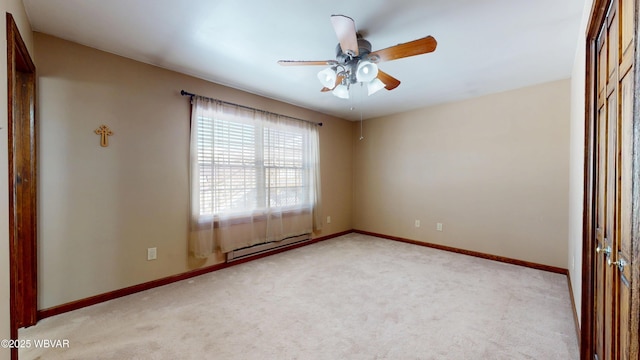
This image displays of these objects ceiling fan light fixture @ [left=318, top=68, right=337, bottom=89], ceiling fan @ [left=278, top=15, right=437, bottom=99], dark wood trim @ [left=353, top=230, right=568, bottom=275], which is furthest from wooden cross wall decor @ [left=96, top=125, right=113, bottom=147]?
dark wood trim @ [left=353, top=230, right=568, bottom=275]

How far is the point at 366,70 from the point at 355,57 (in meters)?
0.16

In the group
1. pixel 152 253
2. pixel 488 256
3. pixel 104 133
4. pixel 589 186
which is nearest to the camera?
pixel 589 186

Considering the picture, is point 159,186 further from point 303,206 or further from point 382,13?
point 382,13

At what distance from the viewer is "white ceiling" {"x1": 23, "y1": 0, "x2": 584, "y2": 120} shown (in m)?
1.81

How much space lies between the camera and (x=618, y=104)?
41.9 inches

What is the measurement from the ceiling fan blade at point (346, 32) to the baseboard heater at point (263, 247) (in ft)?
8.96

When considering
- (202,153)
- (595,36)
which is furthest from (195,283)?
(595,36)

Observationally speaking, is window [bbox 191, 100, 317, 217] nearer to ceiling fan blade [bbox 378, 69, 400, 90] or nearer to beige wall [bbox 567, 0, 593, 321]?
ceiling fan blade [bbox 378, 69, 400, 90]

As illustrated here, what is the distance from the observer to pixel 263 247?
3746mm

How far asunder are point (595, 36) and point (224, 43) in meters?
2.58

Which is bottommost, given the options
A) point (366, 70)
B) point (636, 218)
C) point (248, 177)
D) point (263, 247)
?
point (263, 247)

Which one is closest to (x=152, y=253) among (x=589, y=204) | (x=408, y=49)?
(x=408, y=49)

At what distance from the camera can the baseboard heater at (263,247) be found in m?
3.41

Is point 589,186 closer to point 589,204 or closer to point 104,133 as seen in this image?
point 589,204
